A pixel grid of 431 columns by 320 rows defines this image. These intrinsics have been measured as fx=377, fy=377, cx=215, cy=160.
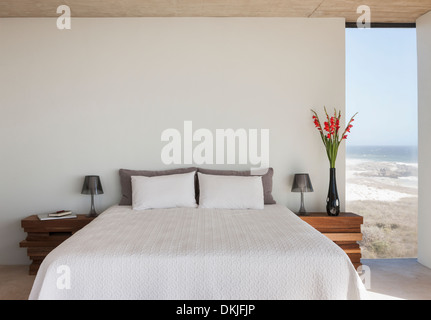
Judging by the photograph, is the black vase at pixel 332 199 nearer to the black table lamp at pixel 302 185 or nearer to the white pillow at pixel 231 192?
the black table lamp at pixel 302 185

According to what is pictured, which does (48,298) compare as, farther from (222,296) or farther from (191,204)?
(191,204)

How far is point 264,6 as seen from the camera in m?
3.81

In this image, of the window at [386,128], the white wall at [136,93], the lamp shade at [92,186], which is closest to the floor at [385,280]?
the window at [386,128]

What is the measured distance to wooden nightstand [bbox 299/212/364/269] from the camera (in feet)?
12.2

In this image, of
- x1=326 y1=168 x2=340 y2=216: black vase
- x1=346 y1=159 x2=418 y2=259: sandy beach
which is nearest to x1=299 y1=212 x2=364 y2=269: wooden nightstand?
x1=326 y1=168 x2=340 y2=216: black vase

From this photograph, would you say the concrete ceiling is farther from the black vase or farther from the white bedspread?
the white bedspread

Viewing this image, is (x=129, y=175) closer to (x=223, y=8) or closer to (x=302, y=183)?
(x=302, y=183)

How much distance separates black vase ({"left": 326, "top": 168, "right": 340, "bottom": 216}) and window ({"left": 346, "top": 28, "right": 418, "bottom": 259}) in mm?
672

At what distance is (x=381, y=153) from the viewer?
4488 millimetres

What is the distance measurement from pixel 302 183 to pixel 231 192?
0.79 meters

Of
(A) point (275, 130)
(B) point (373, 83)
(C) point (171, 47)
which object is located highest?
(C) point (171, 47)

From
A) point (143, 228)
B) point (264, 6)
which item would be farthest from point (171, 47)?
point (143, 228)

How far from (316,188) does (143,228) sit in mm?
2163

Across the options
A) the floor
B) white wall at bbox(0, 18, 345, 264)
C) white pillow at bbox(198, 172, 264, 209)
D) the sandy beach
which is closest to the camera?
the floor
